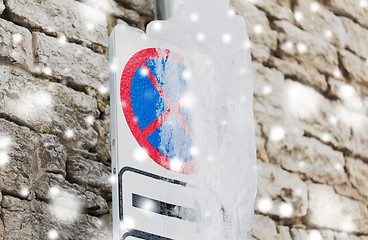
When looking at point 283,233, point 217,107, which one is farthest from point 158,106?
point 283,233

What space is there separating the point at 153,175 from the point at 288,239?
2.51 ft

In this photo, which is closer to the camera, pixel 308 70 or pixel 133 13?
pixel 133 13

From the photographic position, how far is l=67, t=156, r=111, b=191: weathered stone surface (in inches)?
48.9

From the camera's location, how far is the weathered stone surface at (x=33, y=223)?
1.09 metres

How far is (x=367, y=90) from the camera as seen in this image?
7.50ft

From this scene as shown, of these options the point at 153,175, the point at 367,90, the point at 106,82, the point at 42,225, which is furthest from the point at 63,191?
the point at 367,90

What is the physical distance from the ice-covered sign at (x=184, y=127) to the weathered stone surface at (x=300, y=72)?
55 cm

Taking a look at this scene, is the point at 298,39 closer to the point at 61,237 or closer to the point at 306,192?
the point at 306,192

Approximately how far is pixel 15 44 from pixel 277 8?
1159 millimetres

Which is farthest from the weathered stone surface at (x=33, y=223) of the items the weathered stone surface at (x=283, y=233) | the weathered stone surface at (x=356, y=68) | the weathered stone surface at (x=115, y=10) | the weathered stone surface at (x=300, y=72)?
the weathered stone surface at (x=356, y=68)

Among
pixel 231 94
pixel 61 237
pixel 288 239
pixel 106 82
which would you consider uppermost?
pixel 231 94

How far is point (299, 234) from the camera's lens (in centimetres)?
179

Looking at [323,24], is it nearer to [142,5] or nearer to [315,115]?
[315,115]

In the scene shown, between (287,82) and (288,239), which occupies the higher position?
(287,82)
